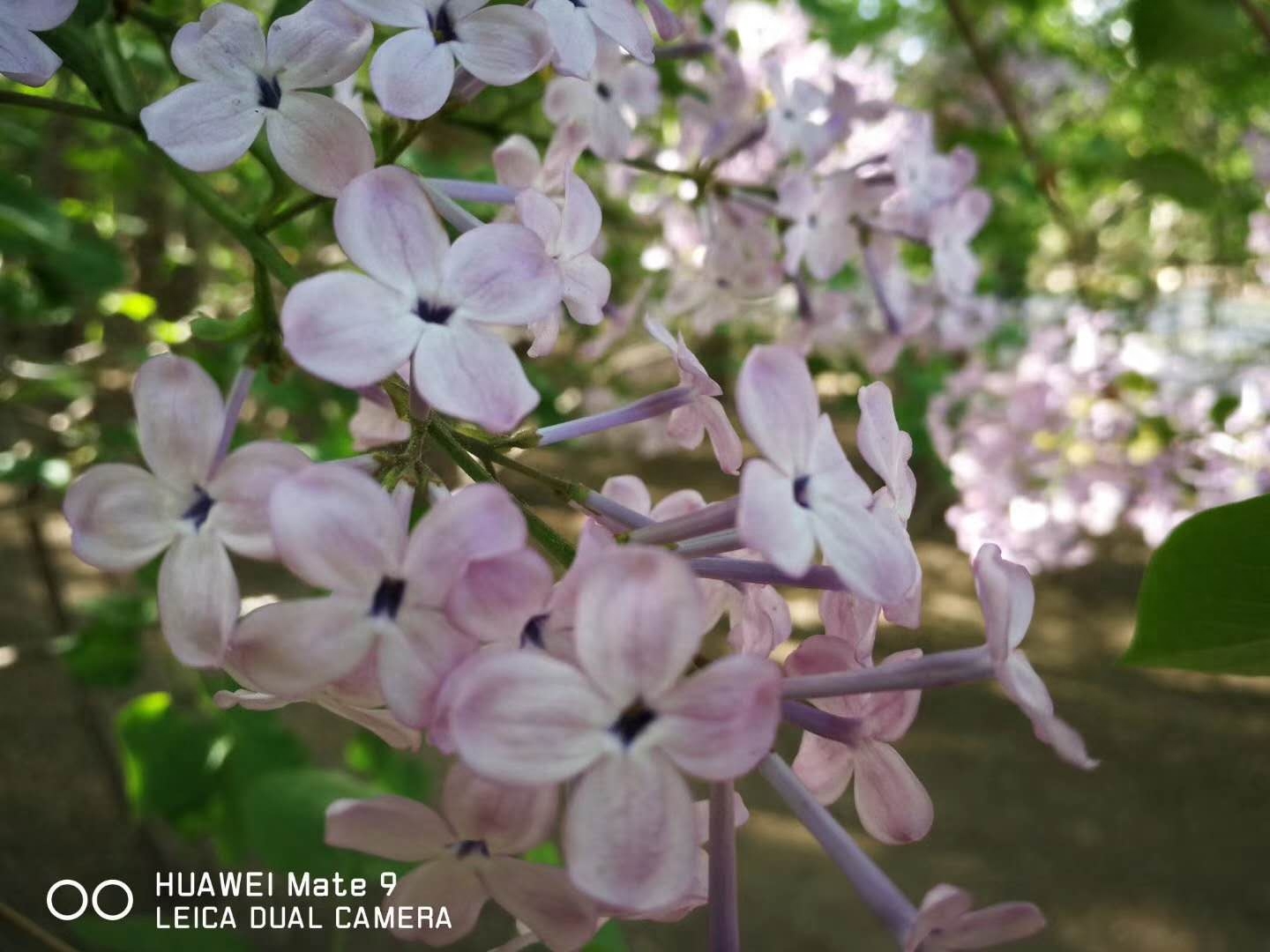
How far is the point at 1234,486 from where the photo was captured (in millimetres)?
1177

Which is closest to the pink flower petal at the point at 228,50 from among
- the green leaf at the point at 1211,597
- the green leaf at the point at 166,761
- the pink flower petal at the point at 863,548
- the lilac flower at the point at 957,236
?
the pink flower petal at the point at 863,548

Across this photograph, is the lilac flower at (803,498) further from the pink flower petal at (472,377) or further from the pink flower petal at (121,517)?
the pink flower petal at (121,517)

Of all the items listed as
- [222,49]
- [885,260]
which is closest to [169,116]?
[222,49]

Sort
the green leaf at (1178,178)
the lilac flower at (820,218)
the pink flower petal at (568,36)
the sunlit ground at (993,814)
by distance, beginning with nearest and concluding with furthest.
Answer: the pink flower petal at (568,36)
the lilac flower at (820,218)
the green leaf at (1178,178)
the sunlit ground at (993,814)

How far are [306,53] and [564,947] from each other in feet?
0.85

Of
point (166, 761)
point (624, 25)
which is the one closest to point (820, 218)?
point (624, 25)

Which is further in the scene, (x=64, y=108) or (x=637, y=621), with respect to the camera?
(x=64, y=108)

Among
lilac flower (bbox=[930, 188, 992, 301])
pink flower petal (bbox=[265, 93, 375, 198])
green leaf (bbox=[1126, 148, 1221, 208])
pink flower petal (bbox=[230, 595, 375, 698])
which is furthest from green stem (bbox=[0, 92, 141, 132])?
green leaf (bbox=[1126, 148, 1221, 208])

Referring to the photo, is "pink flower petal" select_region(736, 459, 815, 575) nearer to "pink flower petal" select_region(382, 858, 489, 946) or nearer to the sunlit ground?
"pink flower petal" select_region(382, 858, 489, 946)

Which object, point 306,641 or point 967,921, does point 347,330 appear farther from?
point 967,921

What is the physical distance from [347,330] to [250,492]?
0.05 m

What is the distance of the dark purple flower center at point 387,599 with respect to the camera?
253 millimetres

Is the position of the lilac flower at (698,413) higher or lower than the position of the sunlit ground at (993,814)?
higher

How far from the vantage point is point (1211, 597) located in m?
0.35
